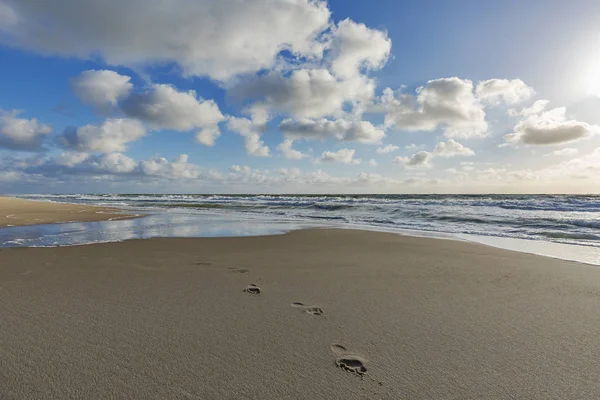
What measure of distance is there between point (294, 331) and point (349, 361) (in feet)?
2.19

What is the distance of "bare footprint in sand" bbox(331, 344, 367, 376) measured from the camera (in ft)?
7.93

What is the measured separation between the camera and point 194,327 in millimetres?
3057

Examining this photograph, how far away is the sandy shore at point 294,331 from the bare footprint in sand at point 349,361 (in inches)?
0.7

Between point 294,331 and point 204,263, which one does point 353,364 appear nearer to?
point 294,331

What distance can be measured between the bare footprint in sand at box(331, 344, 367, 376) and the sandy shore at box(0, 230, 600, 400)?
17 mm

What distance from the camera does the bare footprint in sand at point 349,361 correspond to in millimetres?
2418

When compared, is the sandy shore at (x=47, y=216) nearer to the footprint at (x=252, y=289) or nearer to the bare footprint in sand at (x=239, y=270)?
the bare footprint in sand at (x=239, y=270)

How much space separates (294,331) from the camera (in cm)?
304

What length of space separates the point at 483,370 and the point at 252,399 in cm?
177

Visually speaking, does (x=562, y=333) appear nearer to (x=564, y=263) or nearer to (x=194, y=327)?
(x=194, y=327)

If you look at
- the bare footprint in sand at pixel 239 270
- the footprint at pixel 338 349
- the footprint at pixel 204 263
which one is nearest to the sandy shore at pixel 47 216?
the footprint at pixel 204 263

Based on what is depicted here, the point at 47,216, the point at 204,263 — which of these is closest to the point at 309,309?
the point at 204,263

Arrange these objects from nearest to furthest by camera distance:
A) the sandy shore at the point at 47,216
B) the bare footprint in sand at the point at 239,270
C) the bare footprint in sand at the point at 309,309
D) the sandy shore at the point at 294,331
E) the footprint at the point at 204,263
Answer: the sandy shore at the point at 294,331 < the bare footprint in sand at the point at 309,309 < the bare footprint in sand at the point at 239,270 < the footprint at the point at 204,263 < the sandy shore at the point at 47,216

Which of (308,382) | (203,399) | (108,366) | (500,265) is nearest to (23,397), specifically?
(108,366)
